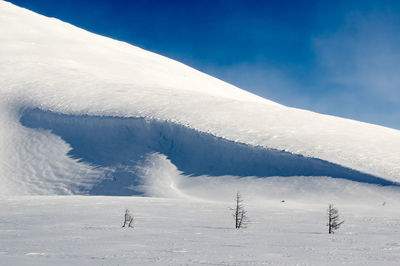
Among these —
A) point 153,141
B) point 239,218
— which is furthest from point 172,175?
point 239,218

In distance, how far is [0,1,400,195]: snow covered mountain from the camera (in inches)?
1054

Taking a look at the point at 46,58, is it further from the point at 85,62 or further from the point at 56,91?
the point at 56,91

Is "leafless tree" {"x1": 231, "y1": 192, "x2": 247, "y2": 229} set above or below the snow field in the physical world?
above

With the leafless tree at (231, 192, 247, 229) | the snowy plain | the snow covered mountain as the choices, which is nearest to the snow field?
the snowy plain

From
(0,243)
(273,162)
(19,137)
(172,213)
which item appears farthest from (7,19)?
(0,243)

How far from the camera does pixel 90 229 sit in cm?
1126

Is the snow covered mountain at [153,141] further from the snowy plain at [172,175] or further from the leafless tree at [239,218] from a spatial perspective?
the leafless tree at [239,218]

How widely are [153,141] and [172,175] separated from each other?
3990 millimetres

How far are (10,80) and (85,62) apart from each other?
527 inches

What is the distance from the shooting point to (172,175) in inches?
1097

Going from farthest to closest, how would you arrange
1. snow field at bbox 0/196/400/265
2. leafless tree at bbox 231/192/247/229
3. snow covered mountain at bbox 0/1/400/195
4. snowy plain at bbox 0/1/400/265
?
1. snow covered mountain at bbox 0/1/400/195
2. leafless tree at bbox 231/192/247/229
3. snowy plain at bbox 0/1/400/265
4. snow field at bbox 0/196/400/265

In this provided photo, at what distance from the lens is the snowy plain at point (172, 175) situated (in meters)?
8.40

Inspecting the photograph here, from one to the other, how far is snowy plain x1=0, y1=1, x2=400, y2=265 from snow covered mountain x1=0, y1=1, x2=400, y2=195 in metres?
0.09

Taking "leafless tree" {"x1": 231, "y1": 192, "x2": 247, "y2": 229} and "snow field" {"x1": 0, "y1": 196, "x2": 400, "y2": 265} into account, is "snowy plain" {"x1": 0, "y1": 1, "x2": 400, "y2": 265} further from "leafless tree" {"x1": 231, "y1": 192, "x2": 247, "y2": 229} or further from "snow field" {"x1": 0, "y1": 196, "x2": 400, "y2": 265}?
"leafless tree" {"x1": 231, "y1": 192, "x2": 247, "y2": 229}
